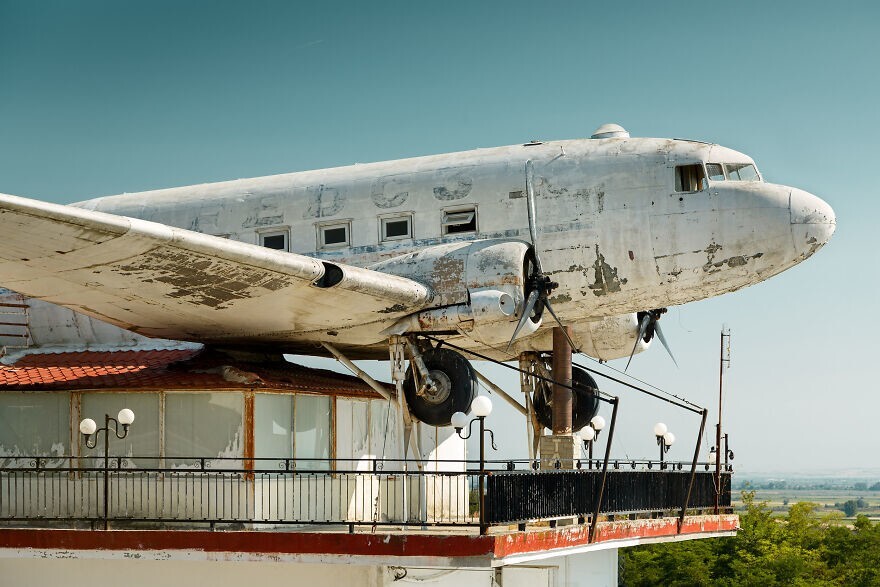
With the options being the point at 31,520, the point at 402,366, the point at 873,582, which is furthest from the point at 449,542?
the point at 873,582

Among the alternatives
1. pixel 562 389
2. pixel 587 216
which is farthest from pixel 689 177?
pixel 562 389

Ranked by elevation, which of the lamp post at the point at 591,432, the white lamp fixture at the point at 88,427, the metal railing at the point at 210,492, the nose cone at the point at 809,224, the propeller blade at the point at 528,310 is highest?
the nose cone at the point at 809,224

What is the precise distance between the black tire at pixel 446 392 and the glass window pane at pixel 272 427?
2.80m

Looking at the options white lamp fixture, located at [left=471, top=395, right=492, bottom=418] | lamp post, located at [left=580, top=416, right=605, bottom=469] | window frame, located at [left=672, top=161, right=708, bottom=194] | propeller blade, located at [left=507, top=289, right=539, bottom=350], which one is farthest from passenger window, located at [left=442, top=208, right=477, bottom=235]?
white lamp fixture, located at [left=471, top=395, right=492, bottom=418]

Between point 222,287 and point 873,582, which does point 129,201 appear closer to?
point 222,287

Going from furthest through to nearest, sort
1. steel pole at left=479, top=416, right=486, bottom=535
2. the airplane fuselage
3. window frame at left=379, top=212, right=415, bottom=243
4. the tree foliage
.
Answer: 1. the tree foliage
2. window frame at left=379, top=212, right=415, bottom=243
3. the airplane fuselage
4. steel pole at left=479, top=416, right=486, bottom=535

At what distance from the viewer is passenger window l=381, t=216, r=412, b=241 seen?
1053 inches

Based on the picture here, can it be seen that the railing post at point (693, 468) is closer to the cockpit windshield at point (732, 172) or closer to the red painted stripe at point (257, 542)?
the cockpit windshield at point (732, 172)

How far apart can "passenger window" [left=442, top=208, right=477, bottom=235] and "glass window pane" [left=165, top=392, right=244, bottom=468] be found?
580 cm

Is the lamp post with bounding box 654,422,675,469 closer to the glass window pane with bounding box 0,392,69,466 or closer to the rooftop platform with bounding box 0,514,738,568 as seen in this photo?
the rooftop platform with bounding box 0,514,738,568

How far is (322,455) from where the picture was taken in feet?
88.3

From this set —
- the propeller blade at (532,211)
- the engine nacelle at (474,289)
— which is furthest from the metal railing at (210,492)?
the propeller blade at (532,211)

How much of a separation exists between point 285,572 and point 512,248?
8.00 meters

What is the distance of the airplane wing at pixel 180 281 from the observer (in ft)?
65.7
